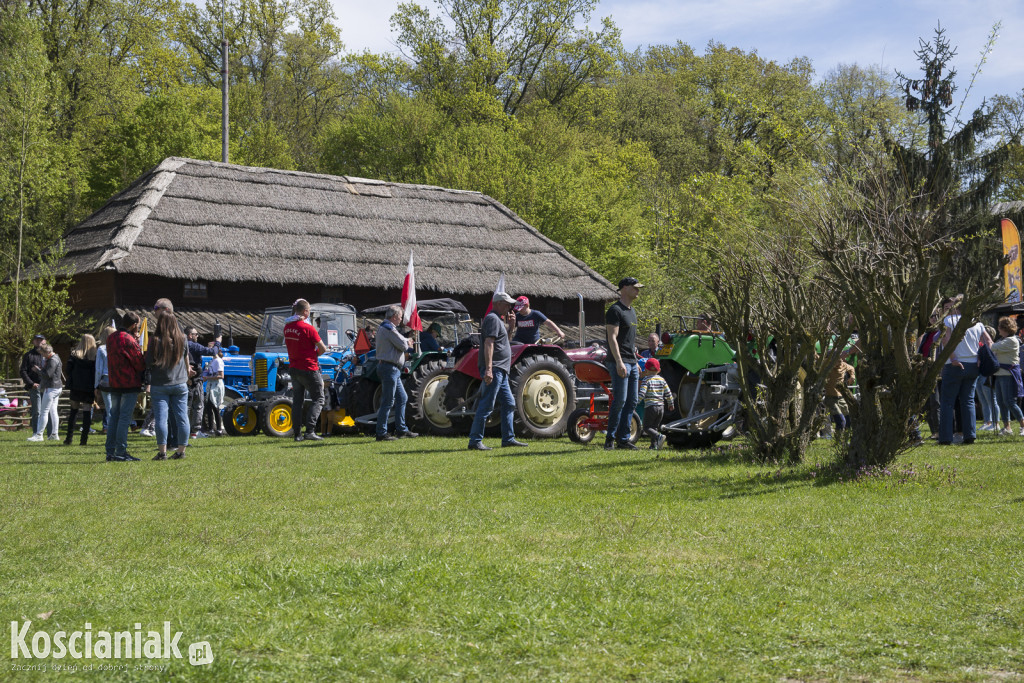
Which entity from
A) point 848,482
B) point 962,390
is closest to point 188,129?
point 962,390

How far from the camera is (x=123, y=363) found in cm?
1238

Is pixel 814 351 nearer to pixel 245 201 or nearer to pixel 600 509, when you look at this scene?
pixel 600 509

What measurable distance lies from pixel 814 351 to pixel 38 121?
2472 cm

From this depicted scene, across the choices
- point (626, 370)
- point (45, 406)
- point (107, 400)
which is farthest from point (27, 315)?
point (626, 370)

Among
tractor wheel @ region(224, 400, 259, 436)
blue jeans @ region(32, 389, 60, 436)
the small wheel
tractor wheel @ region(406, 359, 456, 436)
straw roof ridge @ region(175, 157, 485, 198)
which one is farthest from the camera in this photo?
straw roof ridge @ region(175, 157, 485, 198)

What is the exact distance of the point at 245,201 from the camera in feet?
106

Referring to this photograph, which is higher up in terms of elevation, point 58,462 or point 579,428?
point 579,428

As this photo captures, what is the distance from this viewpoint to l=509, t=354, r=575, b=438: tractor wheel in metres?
14.8

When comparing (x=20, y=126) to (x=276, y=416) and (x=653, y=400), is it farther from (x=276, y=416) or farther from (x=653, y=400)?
(x=653, y=400)

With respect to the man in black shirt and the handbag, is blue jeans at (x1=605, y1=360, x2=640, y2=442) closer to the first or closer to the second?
the man in black shirt

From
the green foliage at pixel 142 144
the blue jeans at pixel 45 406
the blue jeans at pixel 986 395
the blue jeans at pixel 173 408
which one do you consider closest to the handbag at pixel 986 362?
the blue jeans at pixel 986 395

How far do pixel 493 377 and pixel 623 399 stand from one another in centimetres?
159

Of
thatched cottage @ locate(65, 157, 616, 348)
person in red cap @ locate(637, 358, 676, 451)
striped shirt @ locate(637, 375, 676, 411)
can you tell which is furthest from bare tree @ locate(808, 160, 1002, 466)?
thatched cottage @ locate(65, 157, 616, 348)

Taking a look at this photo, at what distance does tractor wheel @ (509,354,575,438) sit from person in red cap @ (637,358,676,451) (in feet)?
5.81
